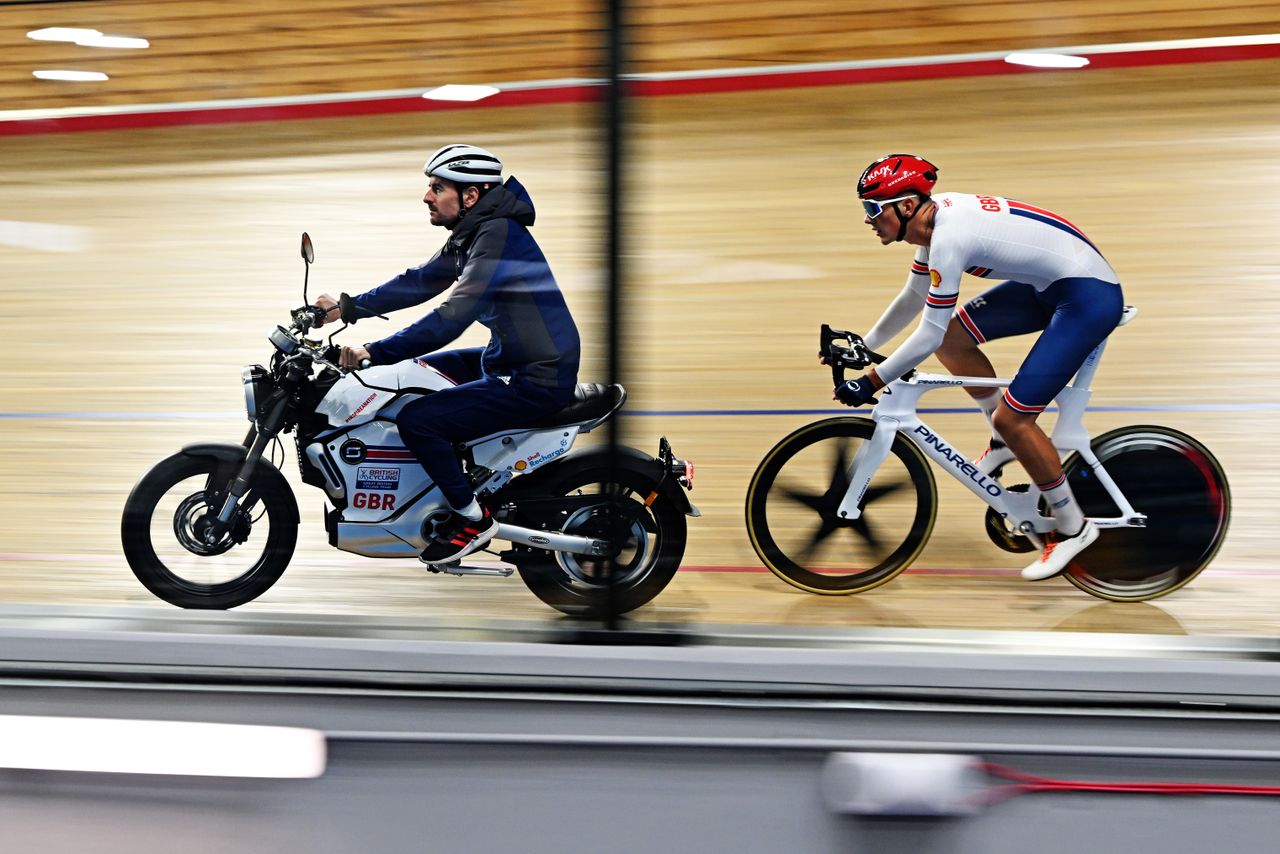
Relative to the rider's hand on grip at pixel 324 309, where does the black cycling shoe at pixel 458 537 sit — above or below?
below

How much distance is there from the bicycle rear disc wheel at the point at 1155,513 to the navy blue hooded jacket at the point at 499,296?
4.07 ft

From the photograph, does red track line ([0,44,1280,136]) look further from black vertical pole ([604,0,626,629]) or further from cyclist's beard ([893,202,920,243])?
A: cyclist's beard ([893,202,920,243])

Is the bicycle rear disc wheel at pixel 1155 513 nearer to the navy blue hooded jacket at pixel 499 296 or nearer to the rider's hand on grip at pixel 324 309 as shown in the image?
the navy blue hooded jacket at pixel 499 296

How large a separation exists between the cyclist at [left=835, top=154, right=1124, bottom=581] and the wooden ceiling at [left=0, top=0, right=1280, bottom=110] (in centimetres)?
36

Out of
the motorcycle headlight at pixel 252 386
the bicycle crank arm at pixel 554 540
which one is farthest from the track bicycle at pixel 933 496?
the motorcycle headlight at pixel 252 386

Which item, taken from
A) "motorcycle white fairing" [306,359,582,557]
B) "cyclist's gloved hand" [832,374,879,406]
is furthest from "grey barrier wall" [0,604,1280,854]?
"cyclist's gloved hand" [832,374,879,406]

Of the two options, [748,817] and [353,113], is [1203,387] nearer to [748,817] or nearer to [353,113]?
[748,817]

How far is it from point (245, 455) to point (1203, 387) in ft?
7.22

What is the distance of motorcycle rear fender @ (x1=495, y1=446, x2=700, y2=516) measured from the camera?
83.0 inches

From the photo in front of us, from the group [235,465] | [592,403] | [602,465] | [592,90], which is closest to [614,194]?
[592,90]

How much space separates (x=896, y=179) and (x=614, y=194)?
72 cm

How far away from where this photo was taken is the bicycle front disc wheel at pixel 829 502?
2.50 meters

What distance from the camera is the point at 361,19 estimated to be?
2.06 meters

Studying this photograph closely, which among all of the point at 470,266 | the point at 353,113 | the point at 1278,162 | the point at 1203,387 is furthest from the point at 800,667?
the point at 1278,162
